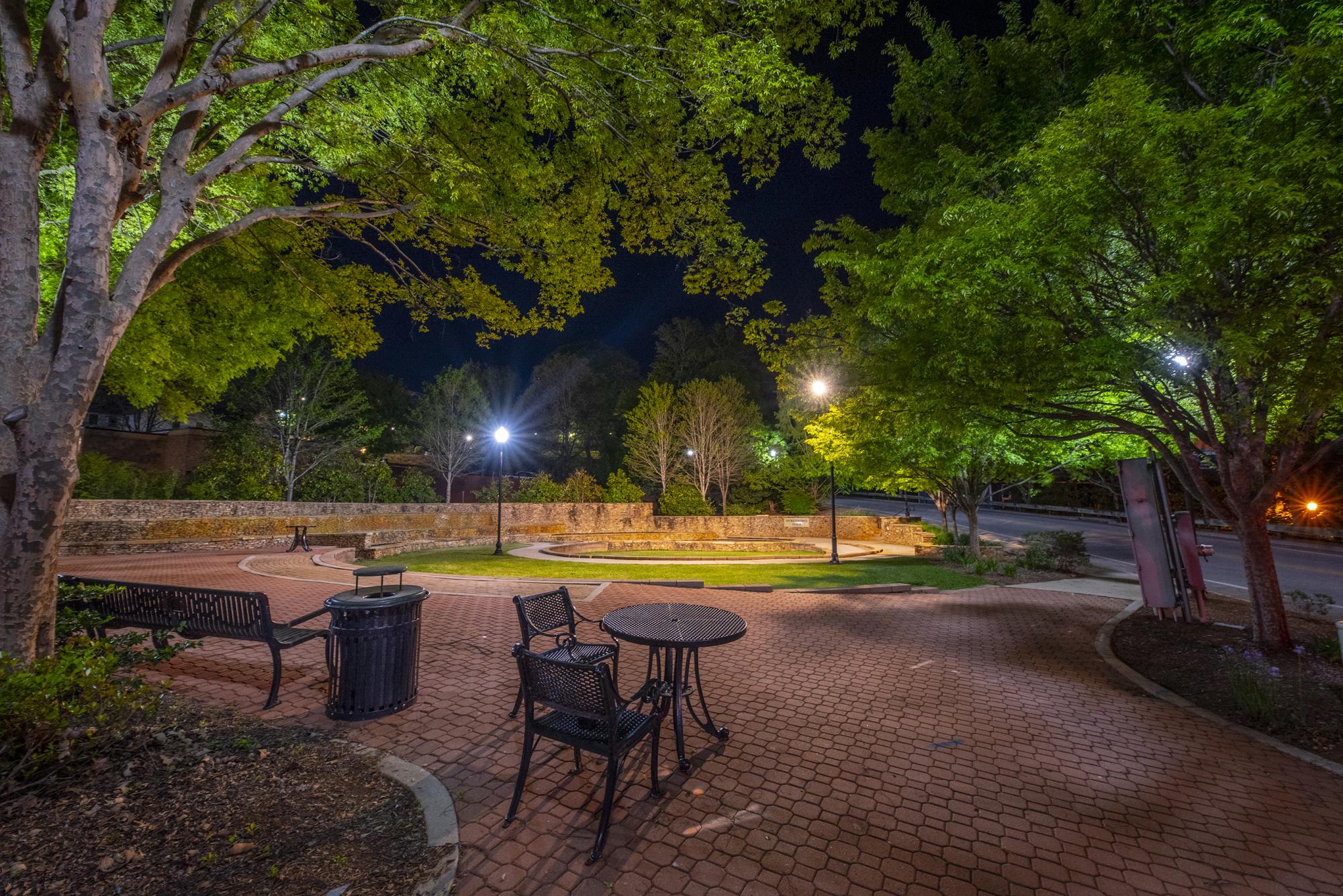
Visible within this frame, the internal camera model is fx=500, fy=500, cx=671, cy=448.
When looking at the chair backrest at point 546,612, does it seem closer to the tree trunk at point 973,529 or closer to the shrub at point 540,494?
the tree trunk at point 973,529

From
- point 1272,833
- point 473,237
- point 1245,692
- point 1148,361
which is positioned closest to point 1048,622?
point 1245,692

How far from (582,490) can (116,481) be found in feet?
56.8

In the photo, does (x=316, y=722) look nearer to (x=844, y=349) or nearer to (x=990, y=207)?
(x=990, y=207)

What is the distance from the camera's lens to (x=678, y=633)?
397 centimetres

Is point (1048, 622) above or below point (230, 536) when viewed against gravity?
below

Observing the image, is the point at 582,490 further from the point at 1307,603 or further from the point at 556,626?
the point at 1307,603

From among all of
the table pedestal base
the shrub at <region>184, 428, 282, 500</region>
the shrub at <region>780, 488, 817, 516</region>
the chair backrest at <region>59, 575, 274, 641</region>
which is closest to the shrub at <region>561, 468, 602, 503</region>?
the shrub at <region>780, 488, 817, 516</region>

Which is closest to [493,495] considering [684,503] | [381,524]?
[381,524]

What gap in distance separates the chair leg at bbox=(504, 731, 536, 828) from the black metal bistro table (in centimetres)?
89

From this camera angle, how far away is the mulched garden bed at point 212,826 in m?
2.42

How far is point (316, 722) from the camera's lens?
422 cm

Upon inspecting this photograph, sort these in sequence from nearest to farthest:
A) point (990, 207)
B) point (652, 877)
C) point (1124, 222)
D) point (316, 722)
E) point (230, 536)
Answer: point (652, 877)
point (316, 722)
point (1124, 222)
point (990, 207)
point (230, 536)

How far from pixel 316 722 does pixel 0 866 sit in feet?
6.39

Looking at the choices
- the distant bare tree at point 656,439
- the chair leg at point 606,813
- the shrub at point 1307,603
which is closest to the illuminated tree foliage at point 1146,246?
the shrub at point 1307,603
